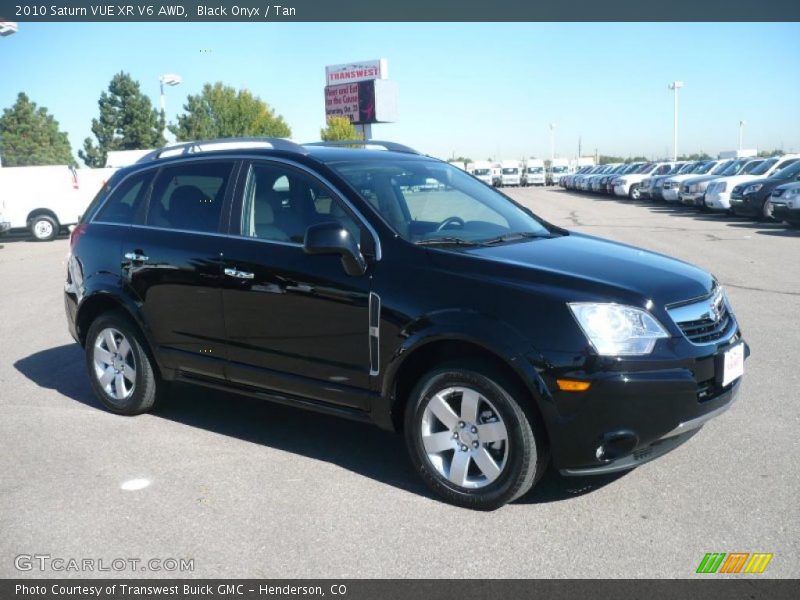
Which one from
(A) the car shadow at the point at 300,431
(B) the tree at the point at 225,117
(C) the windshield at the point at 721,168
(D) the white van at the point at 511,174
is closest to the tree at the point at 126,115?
(B) the tree at the point at 225,117

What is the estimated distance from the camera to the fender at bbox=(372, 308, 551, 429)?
12.8ft

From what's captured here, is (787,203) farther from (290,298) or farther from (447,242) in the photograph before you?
(290,298)

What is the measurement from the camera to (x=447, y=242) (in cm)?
461

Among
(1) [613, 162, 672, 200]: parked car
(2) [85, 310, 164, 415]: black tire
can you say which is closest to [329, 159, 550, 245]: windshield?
(2) [85, 310, 164, 415]: black tire

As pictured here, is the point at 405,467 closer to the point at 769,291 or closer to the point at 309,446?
the point at 309,446

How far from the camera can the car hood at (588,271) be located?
3.96 m

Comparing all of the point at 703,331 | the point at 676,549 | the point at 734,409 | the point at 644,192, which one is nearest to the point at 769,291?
the point at 734,409

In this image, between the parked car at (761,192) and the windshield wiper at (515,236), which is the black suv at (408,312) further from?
the parked car at (761,192)

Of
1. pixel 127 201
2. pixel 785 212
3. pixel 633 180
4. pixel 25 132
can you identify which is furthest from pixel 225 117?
pixel 127 201

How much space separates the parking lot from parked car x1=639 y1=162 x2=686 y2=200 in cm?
2723

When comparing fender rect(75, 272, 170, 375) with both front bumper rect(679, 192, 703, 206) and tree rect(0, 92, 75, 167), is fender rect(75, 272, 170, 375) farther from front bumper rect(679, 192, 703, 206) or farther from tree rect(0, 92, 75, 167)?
tree rect(0, 92, 75, 167)

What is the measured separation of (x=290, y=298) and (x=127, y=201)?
200 cm
